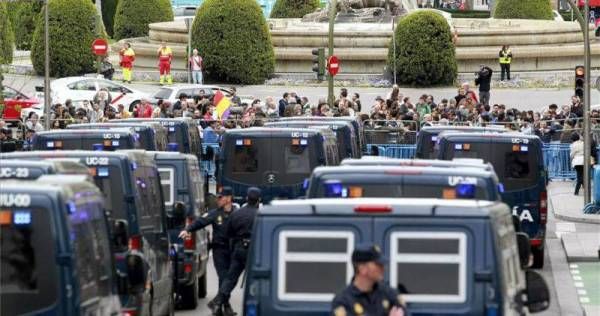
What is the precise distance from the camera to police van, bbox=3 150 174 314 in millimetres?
16078

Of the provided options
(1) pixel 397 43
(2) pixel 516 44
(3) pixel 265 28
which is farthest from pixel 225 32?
(2) pixel 516 44

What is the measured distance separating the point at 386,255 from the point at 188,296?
31.2 ft

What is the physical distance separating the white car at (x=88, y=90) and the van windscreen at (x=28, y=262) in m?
42.9

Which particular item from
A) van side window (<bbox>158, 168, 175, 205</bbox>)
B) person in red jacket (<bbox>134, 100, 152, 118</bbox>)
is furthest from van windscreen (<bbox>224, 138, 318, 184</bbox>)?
person in red jacket (<bbox>134, 100, 152, 118</bbox>)

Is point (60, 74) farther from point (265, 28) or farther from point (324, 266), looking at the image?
point (324, 266)

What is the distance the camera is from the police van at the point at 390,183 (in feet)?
44.7

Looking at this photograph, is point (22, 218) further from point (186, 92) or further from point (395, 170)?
point (186, 92)

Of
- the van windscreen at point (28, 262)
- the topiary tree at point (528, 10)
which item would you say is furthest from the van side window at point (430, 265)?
the topiary tree at point (528, 10)

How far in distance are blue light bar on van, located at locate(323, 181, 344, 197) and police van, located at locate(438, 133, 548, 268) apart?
33.9ft

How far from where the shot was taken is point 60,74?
65.5 meters

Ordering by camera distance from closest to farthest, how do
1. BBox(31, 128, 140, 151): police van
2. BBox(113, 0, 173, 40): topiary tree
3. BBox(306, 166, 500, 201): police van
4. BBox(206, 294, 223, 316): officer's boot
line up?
1. BBox(306, 166, 500, 201): police van
2. BBox(206, 294, 223, 316): officer's boot
3. BBox(31, 128, 140, 151): police van
4. BBox(113, 0, 173, 40): topiary tree

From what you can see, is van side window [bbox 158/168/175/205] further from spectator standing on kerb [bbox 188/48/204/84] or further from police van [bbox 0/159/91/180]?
spectator standing on kerb [bbox 188/48/204/84]

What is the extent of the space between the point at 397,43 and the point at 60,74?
11.9 meters

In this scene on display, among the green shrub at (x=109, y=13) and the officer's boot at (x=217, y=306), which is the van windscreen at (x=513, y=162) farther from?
the green shrub at (x=109, y=13)
